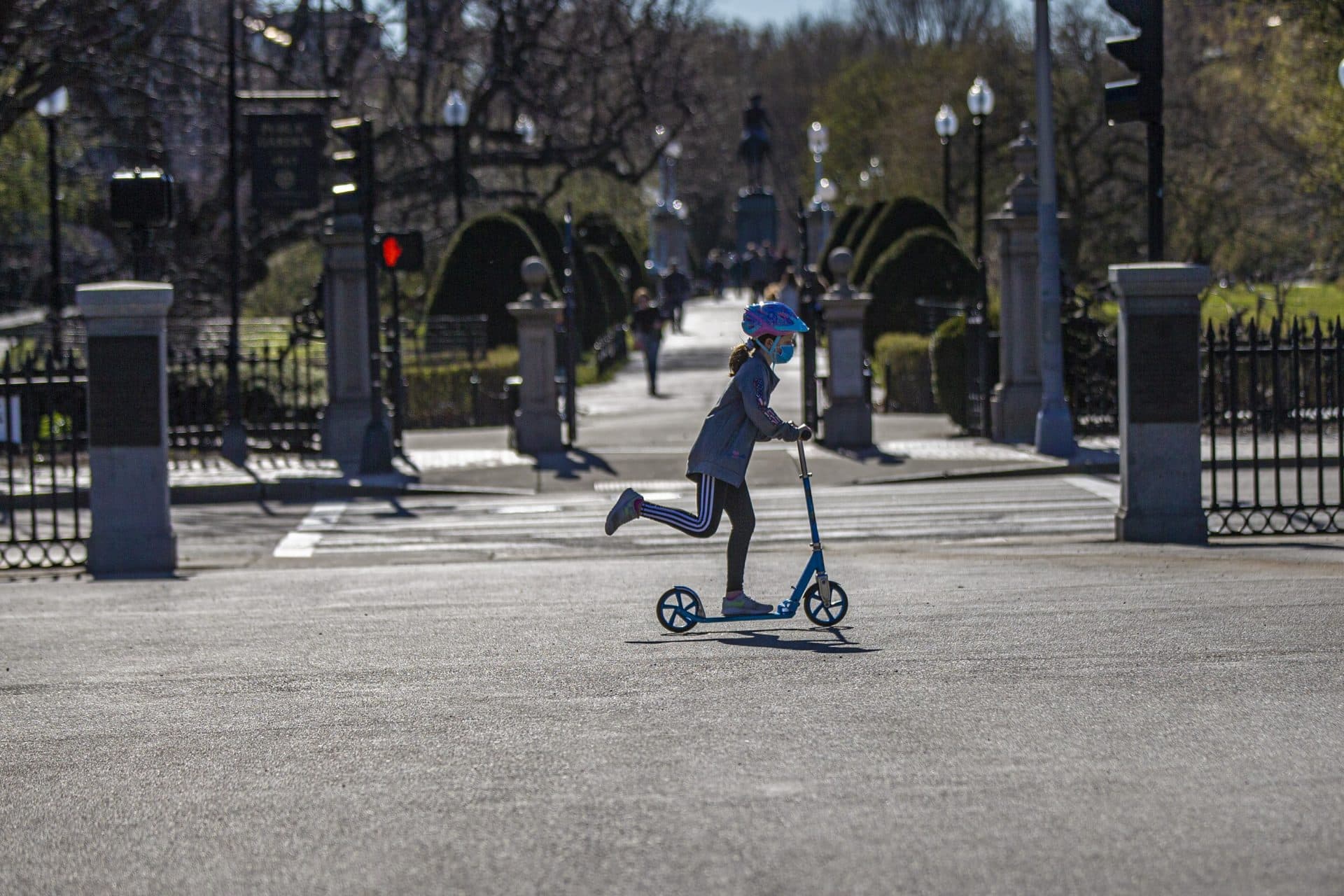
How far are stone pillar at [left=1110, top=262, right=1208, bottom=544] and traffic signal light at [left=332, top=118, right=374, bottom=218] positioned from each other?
1114 centimetres

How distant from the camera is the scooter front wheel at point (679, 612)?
9.73m

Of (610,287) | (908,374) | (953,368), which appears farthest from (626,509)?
(610,287)

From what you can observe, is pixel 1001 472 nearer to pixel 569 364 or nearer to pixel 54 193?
pixel 569 364

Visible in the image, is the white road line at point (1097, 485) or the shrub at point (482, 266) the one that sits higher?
the shrub at point (482, 266)

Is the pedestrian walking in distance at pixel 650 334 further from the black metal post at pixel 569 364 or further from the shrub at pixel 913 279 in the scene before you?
the black metal post at pixel 569 364

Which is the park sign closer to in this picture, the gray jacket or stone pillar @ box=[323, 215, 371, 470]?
stone pillar @ box=[323, 215, 371, 470]

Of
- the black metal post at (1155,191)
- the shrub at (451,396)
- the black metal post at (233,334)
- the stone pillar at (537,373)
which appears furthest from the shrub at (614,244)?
the black metal post at (1155,191)

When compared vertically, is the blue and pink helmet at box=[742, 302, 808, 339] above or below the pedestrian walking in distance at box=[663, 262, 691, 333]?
below

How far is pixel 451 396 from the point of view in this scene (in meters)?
29.9

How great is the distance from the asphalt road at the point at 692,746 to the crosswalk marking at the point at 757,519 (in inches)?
175

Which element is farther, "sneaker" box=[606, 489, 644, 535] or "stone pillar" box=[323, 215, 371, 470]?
"stone pillar" box=[323, 215, 371, 470]

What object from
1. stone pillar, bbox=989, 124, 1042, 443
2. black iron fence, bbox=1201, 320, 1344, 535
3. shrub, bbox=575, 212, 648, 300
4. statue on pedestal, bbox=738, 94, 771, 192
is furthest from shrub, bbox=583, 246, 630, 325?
statue on pedestal, bbox=738, 94, 771, 192

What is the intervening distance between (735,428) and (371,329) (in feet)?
47.9

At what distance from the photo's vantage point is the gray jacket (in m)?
9.71
